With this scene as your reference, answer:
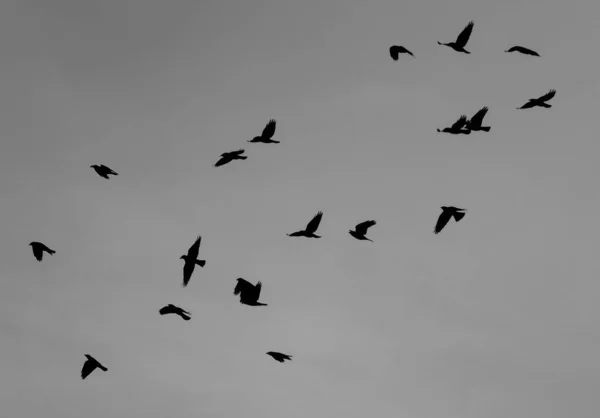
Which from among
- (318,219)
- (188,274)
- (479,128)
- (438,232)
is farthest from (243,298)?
(479,128)

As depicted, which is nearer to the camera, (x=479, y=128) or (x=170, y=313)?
(x=170, y=313)

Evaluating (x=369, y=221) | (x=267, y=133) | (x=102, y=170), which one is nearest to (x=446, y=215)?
(x=369, y=221)

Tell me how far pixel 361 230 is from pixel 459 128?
6.65m

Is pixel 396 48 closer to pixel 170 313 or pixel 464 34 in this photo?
pixel 464 34

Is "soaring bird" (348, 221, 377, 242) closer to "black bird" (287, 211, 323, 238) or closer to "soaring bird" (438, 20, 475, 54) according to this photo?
"black bird" (287, 211, 323, 238)

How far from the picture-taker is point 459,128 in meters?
44.6

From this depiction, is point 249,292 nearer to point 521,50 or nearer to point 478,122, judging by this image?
point 478,122

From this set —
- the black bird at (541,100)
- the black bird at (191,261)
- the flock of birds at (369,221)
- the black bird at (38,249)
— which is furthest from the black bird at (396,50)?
the black bird at (38,249)

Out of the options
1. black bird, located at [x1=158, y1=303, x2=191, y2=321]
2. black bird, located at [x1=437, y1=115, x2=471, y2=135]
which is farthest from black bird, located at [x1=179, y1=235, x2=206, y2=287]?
black bird, located at [x1=437, y1=115, x2=471, y2=135]

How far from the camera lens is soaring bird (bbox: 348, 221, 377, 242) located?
44.9m

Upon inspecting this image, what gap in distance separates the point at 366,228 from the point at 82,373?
14728mm

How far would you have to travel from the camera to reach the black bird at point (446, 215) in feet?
144

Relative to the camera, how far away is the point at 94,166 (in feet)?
149

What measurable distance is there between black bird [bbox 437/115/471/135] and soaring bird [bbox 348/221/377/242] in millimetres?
5672
